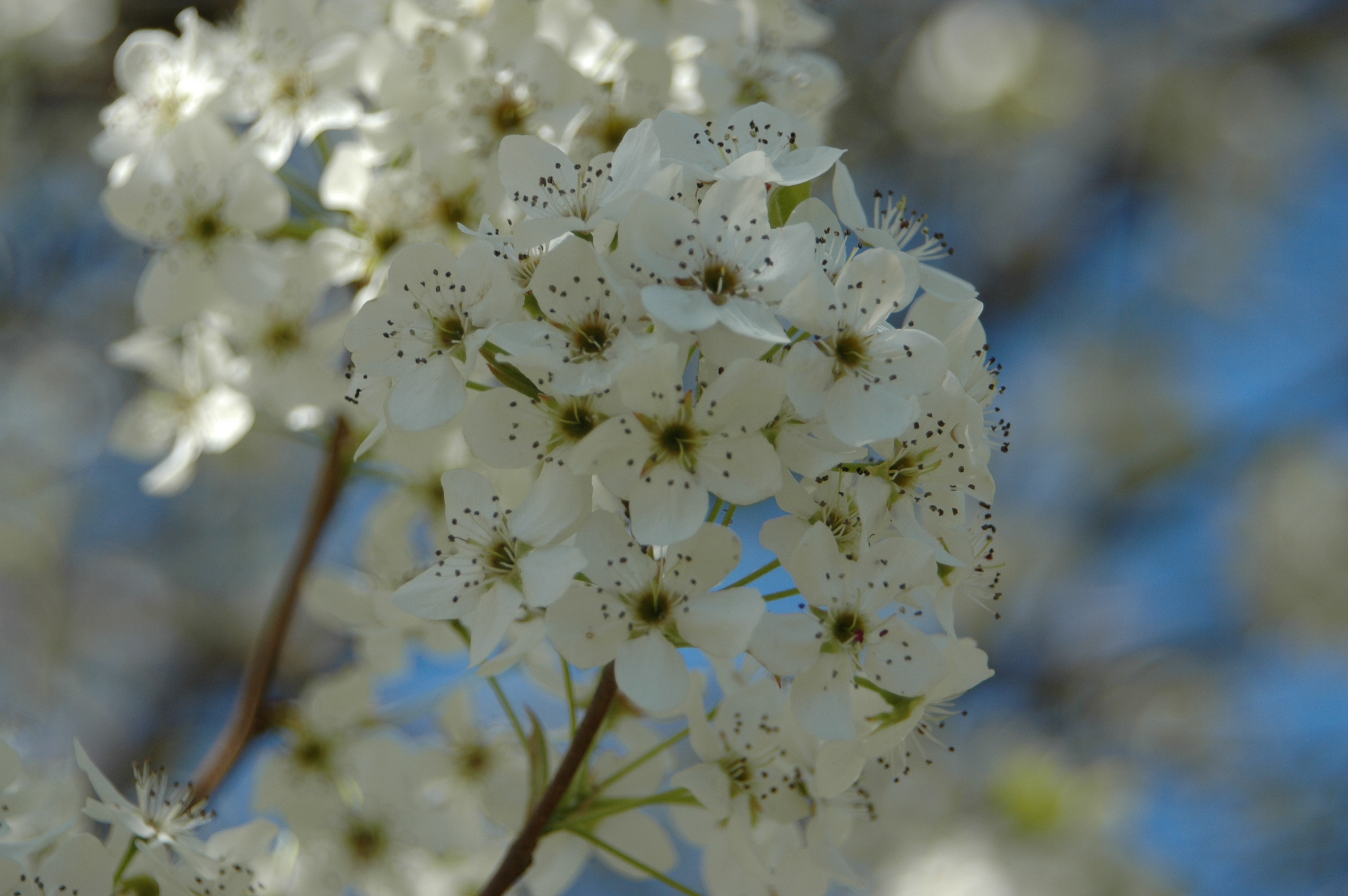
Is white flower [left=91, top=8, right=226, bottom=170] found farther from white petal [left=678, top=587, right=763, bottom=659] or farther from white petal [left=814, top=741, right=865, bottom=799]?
white petal [left=814, top=741, right=865, bottom=799]

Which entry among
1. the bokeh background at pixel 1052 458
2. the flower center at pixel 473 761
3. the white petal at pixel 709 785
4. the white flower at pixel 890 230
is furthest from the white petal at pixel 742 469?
the bokeh background at pixel 1052 458

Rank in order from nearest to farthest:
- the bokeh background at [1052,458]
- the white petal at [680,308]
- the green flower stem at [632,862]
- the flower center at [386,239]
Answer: the white petal at [680,308]
the green flower stem at [632,862]
the flower center at [386,239]
the bokeh background at [1052,458]

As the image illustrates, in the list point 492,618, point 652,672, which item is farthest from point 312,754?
point 652,672

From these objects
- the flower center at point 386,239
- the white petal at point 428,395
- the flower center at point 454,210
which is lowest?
the white petal at point 428,395

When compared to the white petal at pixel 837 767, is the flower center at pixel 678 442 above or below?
above

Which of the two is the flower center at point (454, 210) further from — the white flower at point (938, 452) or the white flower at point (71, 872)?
the white flower at point (71, 872)

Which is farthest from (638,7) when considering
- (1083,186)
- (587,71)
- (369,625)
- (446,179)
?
(1083,186)

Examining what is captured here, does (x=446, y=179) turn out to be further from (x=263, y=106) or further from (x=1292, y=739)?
(x=1292, y=739)

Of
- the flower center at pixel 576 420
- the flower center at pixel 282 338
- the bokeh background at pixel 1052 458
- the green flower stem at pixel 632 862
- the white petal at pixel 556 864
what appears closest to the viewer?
the flower center at pixel 576 420
